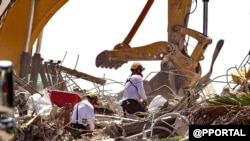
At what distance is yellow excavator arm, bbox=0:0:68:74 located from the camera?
51.8 feet

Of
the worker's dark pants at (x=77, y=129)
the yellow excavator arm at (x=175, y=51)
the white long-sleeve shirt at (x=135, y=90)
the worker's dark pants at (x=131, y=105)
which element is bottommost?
the worker's dark pants at (x=77, y=129)

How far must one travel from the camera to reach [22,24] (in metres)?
15.9

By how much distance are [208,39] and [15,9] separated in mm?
3685

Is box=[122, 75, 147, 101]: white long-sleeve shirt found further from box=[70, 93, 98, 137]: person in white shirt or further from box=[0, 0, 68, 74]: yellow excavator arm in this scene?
box=[0, 0, 68, 74]: yellow excavator arm

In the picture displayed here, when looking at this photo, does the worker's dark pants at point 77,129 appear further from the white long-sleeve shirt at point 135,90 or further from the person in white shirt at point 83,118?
the white long-sleeve shirt at point 135,90

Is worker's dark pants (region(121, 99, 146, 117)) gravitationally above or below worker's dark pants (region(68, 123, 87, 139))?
above

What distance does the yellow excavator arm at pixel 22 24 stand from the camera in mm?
15789

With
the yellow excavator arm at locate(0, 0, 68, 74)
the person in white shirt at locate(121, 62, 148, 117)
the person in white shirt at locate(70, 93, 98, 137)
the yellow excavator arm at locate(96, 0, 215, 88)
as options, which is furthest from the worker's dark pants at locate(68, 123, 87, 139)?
the yellow excavator arm at locate(0, 0, 68, 74)

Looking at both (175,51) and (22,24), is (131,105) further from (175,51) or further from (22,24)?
(22,24)

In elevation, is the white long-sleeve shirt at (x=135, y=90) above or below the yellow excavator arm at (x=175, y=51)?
below

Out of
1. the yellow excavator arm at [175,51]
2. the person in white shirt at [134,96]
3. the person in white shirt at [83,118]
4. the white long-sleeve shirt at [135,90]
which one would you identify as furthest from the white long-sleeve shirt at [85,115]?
the yellow excavator arm at [175,51]

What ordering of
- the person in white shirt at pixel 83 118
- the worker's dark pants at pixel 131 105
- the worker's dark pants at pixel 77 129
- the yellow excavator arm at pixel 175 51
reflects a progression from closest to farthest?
1. the worker's dark pants at pixel 77 129
2. the person in white shirt at pixel 83 118
3. the worker's dark pants at pixel 131 105
4. the yellow excavator arm at pixel 175 51

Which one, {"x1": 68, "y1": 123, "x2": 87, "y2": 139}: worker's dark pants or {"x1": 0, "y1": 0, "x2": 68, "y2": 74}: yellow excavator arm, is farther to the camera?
{"x1": 0, "y1": 0, "x2": 68, "y2": 74}: yellow excavator arm

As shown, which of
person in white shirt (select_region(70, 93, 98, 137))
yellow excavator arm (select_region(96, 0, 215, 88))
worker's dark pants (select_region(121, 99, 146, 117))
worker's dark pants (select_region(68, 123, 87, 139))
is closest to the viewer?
worker's dark pants (select_region(68, 123, 87, 139))
